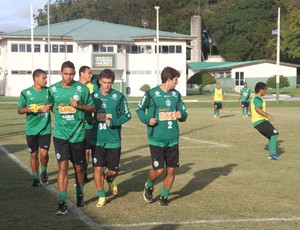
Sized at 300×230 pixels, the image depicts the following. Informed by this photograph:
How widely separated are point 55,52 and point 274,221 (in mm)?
57121

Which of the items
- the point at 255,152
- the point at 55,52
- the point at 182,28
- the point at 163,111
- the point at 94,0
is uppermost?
the point at 94,0

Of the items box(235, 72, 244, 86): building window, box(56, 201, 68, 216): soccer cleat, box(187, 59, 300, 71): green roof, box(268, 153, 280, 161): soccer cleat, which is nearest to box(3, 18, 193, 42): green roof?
box(187, 59, 300, 71): green roof

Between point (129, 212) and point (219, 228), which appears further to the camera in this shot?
point (129, 212)

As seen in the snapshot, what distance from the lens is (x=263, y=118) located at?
1354cm

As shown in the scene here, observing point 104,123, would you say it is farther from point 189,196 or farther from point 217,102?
point 217,102

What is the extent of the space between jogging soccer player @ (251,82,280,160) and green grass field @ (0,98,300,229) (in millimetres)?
366

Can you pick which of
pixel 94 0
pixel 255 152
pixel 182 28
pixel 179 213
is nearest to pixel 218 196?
pixel 179 213

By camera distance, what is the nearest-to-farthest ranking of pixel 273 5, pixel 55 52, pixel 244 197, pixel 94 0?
pixel 244 197, pixel 55 52, pixel 273 5, pixel 94 0

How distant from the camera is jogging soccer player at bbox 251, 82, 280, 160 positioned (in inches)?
520

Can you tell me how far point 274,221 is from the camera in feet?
23.4

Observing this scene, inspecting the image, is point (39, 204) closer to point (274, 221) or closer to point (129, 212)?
point (129, 212)

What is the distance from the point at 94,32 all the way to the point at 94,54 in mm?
5498

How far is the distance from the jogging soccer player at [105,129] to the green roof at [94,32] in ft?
179

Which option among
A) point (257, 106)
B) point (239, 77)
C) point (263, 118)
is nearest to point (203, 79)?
point (239, 77)
